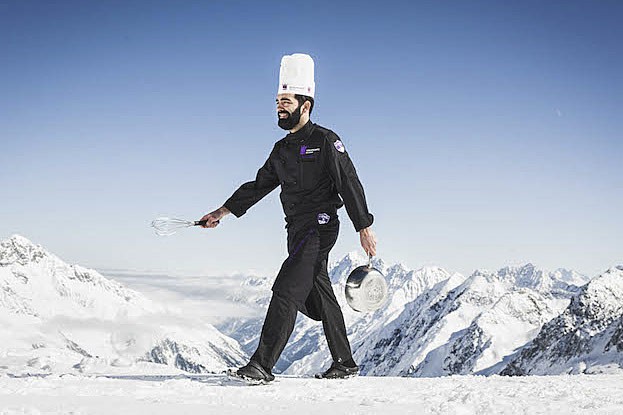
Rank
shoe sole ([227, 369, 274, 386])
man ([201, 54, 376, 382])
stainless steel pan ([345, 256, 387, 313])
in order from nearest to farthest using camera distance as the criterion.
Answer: shoe sole ([227, 369, 274, 386])
man ([201, 54, 376, 382])
stainless steel pan ([345, 256, 387, 313])

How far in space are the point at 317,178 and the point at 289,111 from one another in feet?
2.51

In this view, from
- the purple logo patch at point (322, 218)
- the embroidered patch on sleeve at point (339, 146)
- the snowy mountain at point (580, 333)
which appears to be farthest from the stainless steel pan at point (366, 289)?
the snowy mountain at point (580, 333)

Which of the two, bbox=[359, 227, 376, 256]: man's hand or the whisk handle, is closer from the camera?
bbox=[359, 227, 376, 256]: man's hand

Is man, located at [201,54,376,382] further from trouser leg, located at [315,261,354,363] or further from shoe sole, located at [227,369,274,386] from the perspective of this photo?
shoe sole, located at [227,369,274,386]

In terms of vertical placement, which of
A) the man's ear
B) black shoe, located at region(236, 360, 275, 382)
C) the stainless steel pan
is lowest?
black shoe, located at region(236, 360, 275, 382)

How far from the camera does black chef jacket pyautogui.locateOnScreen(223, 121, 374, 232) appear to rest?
6.70m

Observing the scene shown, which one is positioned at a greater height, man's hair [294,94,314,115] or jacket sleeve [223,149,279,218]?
man's hair [294,94,314,115]

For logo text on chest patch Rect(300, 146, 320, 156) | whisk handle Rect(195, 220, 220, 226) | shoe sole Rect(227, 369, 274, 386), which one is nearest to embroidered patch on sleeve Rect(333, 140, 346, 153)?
logo text on chest patch Rect(300, 146, 320, 156)

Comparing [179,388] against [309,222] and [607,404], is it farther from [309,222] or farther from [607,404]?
[607,404]

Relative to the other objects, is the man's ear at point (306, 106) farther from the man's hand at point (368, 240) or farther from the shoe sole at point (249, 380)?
the shoe sole at point (249, 380)

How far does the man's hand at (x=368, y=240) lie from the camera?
668 centimetres

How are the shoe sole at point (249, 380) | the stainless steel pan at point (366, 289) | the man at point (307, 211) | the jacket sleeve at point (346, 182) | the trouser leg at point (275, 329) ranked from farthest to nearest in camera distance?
1. the stainless steel pan at point (366, 289)
2. the jacket sleeve at point (346, 182)
3. the man at point (307, 211)
4. the trouser leg at point (275, 329)
5. the shoe sole at point (249, 380)

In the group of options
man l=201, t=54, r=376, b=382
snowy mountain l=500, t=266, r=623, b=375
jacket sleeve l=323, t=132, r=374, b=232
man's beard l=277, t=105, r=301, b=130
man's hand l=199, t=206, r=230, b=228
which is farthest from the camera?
snowy mountain l=500, t=266, r=623, b=375

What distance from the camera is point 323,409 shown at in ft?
15.5
